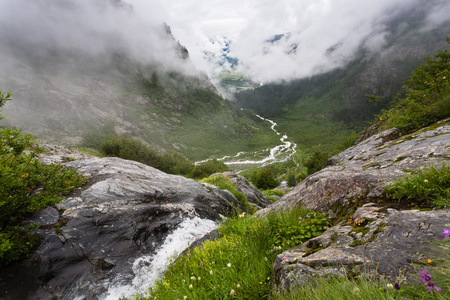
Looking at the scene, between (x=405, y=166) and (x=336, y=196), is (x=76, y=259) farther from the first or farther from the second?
(x=405, y=166)

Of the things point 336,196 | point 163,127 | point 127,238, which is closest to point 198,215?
point 127,238

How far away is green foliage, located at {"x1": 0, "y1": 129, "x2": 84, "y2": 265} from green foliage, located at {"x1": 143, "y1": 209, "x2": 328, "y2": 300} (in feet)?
11.5

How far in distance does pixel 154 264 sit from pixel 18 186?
160 inches

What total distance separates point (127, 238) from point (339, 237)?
654 cm

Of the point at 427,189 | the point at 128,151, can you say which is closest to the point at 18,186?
the point at 427,189

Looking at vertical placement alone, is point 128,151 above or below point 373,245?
above

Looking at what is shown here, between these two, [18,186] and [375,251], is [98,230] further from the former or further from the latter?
[375,251]

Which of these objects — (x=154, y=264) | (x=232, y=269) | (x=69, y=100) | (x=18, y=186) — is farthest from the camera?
(x=69, y=100)

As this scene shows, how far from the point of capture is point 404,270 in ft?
6.41

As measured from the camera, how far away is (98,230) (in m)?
6.52

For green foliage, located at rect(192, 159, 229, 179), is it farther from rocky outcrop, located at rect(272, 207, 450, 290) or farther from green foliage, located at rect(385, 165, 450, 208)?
rocky outcrop, located at rect(272, 207, 450, 290)

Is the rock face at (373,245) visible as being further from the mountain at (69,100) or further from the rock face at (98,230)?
the mountain at (69,100)

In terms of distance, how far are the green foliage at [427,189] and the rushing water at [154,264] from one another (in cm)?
540

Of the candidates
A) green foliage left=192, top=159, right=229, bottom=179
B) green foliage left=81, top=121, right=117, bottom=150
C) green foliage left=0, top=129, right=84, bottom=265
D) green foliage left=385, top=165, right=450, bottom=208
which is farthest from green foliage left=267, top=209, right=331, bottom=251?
green foliage left=81, top=121, right=117, bottom=150
